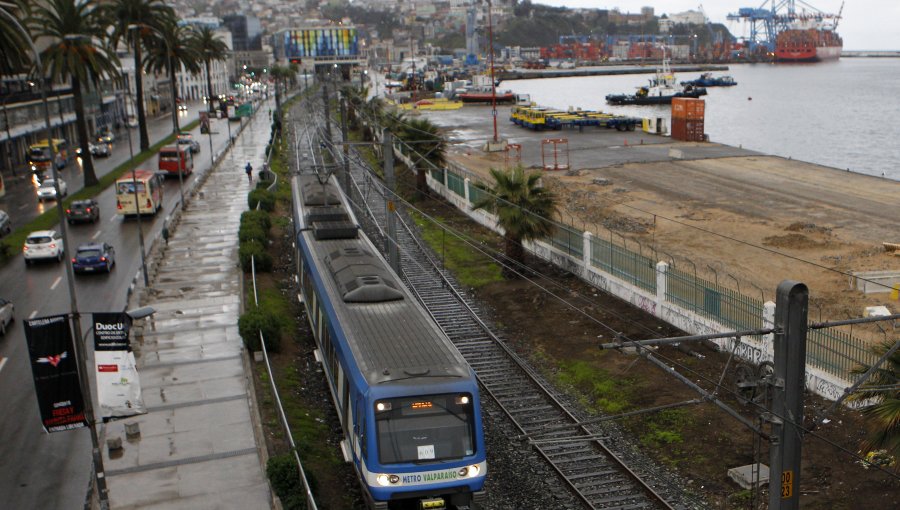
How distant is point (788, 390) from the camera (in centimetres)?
1221

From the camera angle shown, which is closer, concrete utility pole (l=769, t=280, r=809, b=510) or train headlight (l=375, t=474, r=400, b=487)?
concrete utility pole (l=769, t=280, r=809, b=510)

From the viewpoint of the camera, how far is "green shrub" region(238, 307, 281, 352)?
91.5ft

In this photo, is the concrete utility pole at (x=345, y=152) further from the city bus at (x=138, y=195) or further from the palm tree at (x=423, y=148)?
the city bus at (x=138, y=195)

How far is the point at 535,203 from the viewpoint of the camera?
36469 millimetres

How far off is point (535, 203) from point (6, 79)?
67.8m

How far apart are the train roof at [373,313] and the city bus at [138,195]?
2635 cm

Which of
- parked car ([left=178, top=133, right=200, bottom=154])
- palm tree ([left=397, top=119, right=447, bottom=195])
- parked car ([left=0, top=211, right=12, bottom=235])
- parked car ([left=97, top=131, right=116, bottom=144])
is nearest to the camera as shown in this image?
parked car ([left=0, top=211, right=12, bottom=235])

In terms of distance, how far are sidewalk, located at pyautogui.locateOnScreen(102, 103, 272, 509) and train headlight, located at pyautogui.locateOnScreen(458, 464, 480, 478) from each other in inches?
179

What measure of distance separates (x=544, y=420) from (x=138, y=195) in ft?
119

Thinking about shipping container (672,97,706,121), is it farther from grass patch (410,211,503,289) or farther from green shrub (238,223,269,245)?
green shrub (238,223,269,245)

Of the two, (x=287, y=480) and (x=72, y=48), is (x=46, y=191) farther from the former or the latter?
(x=287, y=480)

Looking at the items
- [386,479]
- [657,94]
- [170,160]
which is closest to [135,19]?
[170,160]

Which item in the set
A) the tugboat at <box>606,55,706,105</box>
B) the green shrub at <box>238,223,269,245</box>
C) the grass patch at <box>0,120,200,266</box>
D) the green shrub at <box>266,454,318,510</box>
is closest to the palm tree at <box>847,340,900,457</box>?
the green shrub at <box>266,454,318,510</box>

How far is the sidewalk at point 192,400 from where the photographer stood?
19188mm
